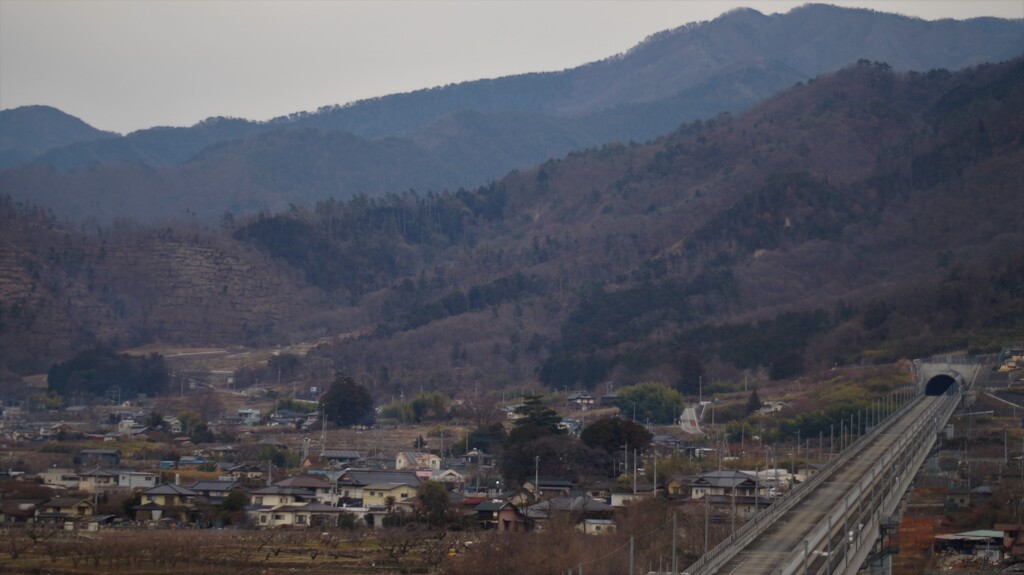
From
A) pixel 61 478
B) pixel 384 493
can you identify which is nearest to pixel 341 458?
pixel 61 478

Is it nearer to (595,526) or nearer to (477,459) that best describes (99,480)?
(477,459)

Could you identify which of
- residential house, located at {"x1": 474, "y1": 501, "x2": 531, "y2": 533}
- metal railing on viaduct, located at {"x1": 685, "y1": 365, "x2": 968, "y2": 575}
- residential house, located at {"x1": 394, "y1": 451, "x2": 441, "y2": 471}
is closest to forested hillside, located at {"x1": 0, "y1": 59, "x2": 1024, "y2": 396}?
residential house, located at {"x1": 394, "y1": 451, "x2": 441, "y2": 471}

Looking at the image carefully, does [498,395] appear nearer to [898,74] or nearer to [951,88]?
[951,88]

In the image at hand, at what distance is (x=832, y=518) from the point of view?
3619 centimetres

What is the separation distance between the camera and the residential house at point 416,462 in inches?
2623

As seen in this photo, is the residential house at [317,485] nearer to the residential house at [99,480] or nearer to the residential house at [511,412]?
the residential house at [99,480]

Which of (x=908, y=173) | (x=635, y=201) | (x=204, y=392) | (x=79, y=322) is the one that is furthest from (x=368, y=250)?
(x=204, y=392)

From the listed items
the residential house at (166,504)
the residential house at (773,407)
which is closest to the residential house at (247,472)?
the residential house at (166,504)

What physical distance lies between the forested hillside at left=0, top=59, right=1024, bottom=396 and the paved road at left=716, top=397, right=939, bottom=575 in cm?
3558

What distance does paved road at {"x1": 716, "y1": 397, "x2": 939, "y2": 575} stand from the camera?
31891 mm

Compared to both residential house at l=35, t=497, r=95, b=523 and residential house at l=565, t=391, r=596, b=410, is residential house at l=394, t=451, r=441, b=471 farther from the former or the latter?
residential house at l=565, t=391, r=596, b=410

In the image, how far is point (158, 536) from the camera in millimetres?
46062

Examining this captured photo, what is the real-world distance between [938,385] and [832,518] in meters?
49.8

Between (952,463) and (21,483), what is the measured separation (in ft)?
105
